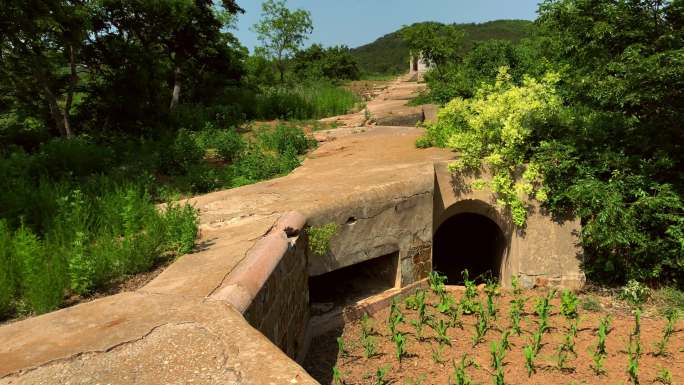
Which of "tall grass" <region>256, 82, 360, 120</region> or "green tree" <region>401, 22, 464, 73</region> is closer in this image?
"tall grass" <region>256, 82, 360, 120</region>

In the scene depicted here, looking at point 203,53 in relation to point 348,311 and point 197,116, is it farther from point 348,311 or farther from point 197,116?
point 348,311

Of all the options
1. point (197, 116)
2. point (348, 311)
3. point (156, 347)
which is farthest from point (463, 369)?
point (197, 116)

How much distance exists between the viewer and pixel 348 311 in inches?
232

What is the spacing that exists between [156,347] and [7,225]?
8.99 feet

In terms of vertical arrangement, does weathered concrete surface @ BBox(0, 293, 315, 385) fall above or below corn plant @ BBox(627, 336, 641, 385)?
above

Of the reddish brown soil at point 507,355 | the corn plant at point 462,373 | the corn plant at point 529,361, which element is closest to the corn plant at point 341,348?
the reddish brown soil at point 507,355

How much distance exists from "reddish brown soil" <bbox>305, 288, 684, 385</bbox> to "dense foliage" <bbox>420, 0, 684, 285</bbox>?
3.10ft

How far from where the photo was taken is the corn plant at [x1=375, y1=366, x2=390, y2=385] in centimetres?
436

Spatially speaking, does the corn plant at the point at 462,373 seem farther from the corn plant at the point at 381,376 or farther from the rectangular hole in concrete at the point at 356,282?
the rectangular hole in concrete at the point at 356,282

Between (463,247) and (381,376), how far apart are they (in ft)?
17.0

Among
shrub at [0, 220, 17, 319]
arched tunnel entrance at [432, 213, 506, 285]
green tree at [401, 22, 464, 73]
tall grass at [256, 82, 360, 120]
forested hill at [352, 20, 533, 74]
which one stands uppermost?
forested hill at [352, 20, 533, 74]

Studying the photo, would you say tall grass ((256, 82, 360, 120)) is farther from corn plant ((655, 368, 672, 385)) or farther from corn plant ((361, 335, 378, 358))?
corn plant ((655, 368, 672, 385))

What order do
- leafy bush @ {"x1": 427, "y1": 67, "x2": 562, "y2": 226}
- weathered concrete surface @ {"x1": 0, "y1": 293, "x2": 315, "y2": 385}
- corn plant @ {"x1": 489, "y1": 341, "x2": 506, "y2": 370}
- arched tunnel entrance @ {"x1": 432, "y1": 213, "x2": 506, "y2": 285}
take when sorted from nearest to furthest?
weathered concrete surface @ {"x1": 0, "y1": 293, "x2": 315, "y2": 385} → corn plant @ {"x1": 489, "y1": 341, "x2": 506, "y2": 370} → leafy bush @ {"x1": 427, "y1": 67, "x2": 562, "y2": 226} → arched tunnel entrance @ {"x1": 432, "y1": 213, "x2": 506, "y2": 285}

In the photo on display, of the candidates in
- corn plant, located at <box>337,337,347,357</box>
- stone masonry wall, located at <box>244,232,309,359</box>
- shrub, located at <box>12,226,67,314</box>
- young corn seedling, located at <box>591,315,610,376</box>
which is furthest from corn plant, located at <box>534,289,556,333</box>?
shrub, located at <box>12,226,67,314</box>
